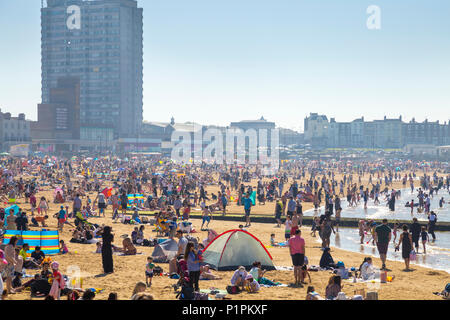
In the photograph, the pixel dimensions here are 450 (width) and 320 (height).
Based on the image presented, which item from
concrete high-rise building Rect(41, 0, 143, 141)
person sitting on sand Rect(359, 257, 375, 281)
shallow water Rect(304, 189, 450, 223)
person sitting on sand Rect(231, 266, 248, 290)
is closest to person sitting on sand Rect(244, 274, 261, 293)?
person sitting on sand Rect(231, 266, 248, 290)

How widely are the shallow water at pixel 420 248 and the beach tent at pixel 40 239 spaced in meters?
9.70

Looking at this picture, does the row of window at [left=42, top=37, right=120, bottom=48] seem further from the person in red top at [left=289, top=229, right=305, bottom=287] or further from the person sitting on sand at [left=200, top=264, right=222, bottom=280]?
the person in red top at [left=289, top=229, right=305, bottom=287]

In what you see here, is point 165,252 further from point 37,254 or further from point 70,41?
point 70,41

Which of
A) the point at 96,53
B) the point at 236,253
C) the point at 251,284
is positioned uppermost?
the point at 96,53

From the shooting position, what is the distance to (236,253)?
15508mm

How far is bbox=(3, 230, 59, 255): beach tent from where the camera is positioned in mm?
15836

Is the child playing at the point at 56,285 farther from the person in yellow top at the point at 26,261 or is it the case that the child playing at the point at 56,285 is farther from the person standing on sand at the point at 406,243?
the person standing on sand at the point at 406,243

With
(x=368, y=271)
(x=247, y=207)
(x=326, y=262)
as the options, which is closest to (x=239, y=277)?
(x=368, y=271)

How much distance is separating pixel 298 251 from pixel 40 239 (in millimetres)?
8123

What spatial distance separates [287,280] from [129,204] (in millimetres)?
18695

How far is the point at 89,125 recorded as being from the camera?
141 meters

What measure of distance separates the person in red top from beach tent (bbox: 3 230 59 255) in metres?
7.76

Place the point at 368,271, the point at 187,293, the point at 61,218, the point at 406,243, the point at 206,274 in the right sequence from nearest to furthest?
1. the point at 187,293
2. the point at 206,274
3. the point at 368,271
4. the point at 406,243
5. the point at 61,218
